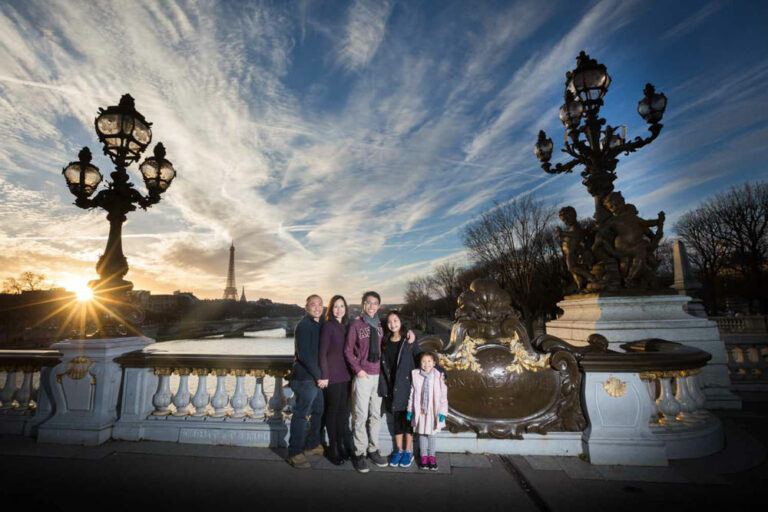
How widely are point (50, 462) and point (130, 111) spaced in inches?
184

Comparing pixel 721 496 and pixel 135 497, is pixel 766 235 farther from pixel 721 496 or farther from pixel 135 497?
pixel 135 497

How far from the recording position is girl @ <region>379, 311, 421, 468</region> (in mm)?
3621

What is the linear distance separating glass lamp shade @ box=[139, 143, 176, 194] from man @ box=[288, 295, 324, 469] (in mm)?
3640

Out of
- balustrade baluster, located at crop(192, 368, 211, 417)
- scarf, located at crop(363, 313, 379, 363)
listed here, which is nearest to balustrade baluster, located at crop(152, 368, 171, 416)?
balustrade baluster, located at crop(192, 368, 211, 417)

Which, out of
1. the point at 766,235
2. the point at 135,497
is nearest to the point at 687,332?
the point at 135,497

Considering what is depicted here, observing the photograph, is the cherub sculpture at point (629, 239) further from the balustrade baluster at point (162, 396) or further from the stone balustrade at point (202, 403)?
the balustrade baluster at point (162, 396)

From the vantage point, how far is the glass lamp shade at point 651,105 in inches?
271

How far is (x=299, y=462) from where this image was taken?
3553mm

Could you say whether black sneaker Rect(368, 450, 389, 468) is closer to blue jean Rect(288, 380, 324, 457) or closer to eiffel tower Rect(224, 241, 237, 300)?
blue jean Rect(288, 380, 324, 457)

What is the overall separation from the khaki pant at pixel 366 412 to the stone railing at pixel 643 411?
2354mm

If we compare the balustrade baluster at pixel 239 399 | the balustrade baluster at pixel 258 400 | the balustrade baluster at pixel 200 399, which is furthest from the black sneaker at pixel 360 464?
the balustrade baluster at pixel 200 399

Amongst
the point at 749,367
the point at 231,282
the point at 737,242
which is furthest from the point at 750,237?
the point at 231,282

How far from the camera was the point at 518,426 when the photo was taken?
3.87m

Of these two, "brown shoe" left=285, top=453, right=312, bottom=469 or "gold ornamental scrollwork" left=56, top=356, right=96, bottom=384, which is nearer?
"brown shoe" left=285, top=453, right=312, bottom=469
